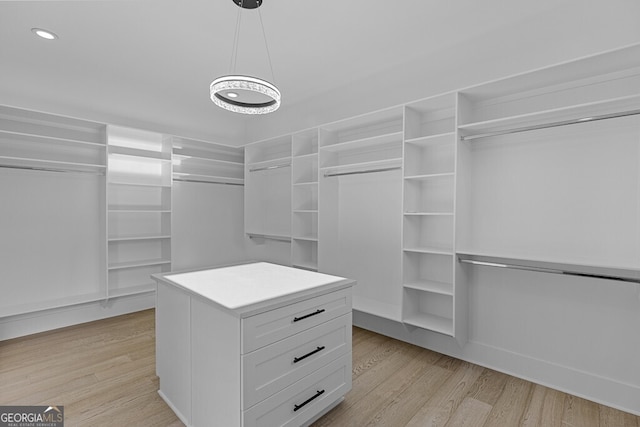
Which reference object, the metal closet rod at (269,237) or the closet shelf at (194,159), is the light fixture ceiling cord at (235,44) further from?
the metal closet rod at (269,237)

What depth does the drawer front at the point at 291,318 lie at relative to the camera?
1482mm

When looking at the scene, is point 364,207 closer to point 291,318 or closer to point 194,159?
point 291,318

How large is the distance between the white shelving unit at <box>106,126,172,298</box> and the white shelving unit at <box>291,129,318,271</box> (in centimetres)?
164

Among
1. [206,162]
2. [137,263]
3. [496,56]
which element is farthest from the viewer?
[206,162]

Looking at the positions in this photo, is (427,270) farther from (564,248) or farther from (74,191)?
(74,191)

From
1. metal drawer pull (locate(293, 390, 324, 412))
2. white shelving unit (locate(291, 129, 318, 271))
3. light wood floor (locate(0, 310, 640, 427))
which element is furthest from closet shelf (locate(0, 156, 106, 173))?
metal drawer pull (locate(293, 390, 324, 412))

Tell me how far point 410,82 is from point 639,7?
1634mm

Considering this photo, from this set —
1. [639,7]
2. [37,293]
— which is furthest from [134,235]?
[639,7]

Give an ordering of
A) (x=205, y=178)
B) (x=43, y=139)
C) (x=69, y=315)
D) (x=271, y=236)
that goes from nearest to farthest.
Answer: (x=43, y=139), (x=69, y=315), (x=271, y=236), (x=205, y=178)

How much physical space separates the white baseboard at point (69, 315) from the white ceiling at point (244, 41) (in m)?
2.17

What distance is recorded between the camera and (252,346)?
1.49m

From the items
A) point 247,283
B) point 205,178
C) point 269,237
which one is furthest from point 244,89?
point 205,178

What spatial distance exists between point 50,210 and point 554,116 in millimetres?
4796

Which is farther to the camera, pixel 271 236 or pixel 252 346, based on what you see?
pixel 271 236
